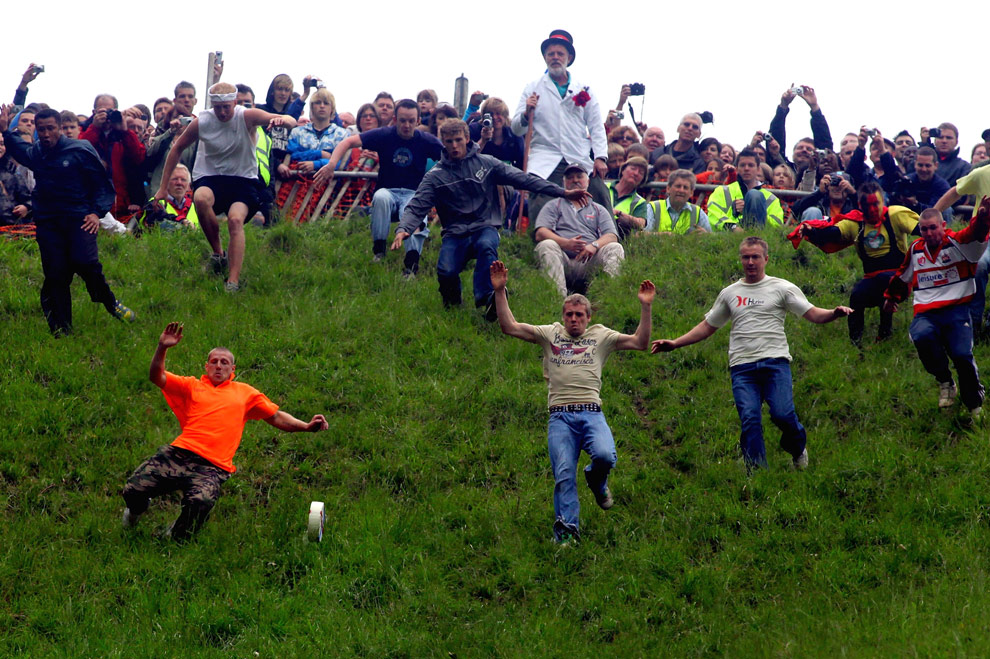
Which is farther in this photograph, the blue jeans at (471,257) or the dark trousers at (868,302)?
the blue jeans at (471,257)

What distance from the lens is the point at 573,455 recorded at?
808 cm

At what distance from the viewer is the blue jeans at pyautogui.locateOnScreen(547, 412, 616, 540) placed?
7977 millimetres

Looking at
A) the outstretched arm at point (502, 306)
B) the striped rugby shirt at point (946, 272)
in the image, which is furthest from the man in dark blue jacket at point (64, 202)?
the striped rugby shirt at point (946, 272)

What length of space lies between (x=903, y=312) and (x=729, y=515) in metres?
4.74

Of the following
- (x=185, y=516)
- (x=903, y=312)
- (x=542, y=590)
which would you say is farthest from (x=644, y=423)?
(x=185, y=516)

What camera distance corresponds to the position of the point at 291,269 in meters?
13.1

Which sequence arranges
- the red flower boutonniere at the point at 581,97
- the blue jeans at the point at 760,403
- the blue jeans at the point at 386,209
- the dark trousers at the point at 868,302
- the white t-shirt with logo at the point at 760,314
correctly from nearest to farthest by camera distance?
the blue jeans at the point at 760,403 → the white t-shirt with logo at the point at 760,314 → the dark trousers at the point at 868,302 → the blue jeans at the point at 386,209 → the red flower boutonniere at the point at 581,97

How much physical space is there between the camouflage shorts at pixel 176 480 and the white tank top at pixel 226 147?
4819 millimetres

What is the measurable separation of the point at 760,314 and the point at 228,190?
20.6ft

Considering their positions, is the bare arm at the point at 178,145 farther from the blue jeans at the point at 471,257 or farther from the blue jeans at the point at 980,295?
the blue jeans at the point at 980,295

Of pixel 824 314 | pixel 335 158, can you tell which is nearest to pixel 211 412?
pixel 824 314

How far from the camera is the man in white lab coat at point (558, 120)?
559 inches

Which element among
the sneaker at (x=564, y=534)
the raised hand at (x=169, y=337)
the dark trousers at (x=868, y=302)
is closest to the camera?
the raised hand at (x=169, y=337)

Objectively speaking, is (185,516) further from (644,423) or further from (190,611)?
(644,423)
